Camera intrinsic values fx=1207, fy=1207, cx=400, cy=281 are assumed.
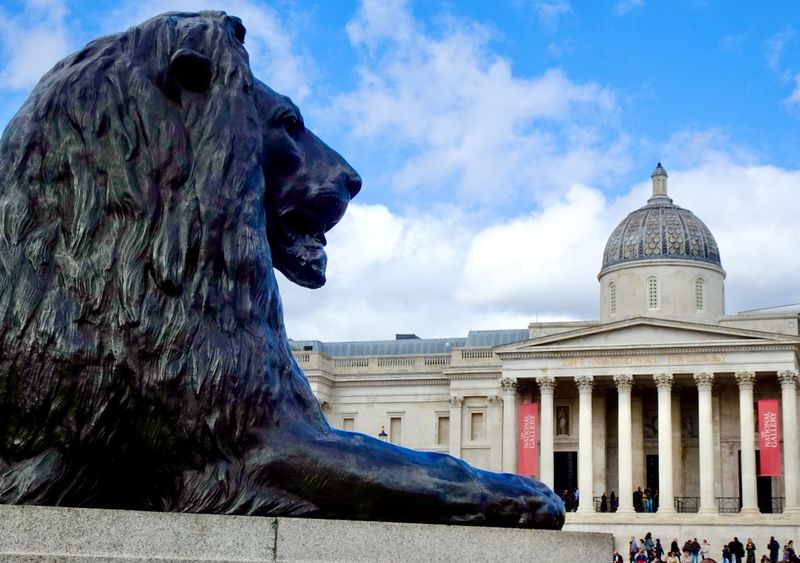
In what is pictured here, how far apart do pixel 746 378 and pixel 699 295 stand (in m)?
7.13

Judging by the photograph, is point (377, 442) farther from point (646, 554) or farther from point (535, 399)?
point (535, 399)

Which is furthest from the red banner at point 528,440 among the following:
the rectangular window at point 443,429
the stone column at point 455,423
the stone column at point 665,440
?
the rectangular window at point 443,429

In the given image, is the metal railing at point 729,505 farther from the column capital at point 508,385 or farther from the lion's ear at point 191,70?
the lion's ear at point 191,70

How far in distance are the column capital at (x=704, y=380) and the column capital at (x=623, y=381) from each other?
2.69 metres

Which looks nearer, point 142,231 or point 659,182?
point 142,231

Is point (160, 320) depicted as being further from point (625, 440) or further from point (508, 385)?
point (508, 385)

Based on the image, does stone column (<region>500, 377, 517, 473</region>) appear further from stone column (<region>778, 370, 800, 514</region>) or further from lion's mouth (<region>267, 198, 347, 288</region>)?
lion's mouth (<region>267, 198, 347, 288</region>)

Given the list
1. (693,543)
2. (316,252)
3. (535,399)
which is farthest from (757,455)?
(316,252)

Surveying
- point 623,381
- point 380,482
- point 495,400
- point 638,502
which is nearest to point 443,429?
point 495,400

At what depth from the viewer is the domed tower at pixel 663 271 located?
179 feet

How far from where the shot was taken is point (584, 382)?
1978 inches

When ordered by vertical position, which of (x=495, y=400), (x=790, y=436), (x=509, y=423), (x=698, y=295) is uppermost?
(x=698, y=295)

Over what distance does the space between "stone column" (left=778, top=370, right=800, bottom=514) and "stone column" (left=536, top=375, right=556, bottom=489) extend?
9.28 meters

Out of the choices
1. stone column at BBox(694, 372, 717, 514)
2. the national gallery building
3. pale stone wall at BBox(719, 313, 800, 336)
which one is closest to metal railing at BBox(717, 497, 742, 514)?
the national gallery building
